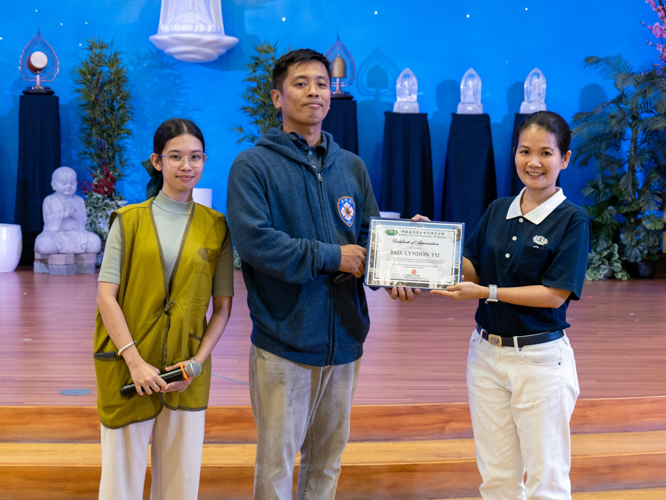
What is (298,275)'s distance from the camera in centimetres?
168

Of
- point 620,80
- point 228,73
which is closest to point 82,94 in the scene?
point 228,73

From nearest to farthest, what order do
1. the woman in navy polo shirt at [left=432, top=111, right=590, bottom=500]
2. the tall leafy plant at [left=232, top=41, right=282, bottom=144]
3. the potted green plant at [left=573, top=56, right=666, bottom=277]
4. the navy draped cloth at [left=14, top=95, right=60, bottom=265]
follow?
the woman in navy polo shirt at [left=432, top=111, right=590, bottom=500] → the potted green plant at [left=573, top=56, right=666, bottom=277] → the navy draped cloth at [left=14, top=95, right=60, bottom=265] → the tall leafy plant at [left=232, top=41, right=282, bottom=144]

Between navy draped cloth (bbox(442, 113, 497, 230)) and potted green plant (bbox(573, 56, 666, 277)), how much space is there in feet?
3.08

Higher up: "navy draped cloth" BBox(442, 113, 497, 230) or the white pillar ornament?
the white pillar ornament

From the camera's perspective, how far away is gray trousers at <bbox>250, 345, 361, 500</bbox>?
1.76 metres

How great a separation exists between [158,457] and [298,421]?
426 mm

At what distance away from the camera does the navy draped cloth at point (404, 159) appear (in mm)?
6773

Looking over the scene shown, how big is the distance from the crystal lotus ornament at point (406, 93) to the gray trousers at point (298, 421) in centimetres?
542

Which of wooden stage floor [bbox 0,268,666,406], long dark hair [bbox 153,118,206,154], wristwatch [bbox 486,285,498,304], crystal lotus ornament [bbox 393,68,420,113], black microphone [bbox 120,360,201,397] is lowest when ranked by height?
wooden stage floor [bbox 0,268,666,406]

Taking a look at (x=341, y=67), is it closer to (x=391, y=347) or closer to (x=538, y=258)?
(x=391, y=347)

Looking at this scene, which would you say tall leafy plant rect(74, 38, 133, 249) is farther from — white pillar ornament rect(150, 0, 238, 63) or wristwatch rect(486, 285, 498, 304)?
wristwatch rect(486, 285, 498, 304)

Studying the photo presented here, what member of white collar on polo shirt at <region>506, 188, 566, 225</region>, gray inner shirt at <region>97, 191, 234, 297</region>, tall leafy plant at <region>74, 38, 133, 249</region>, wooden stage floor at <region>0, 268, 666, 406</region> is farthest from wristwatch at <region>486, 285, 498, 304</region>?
tall leafy plant at <region>74, 38, 133, 249</region>

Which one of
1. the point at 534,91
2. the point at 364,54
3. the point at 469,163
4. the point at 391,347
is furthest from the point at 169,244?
the point at 534,91

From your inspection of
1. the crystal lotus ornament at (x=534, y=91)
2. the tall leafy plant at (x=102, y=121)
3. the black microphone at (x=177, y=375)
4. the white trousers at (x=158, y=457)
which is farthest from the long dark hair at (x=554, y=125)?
the tall leafy plant at (x=102, y=121)
